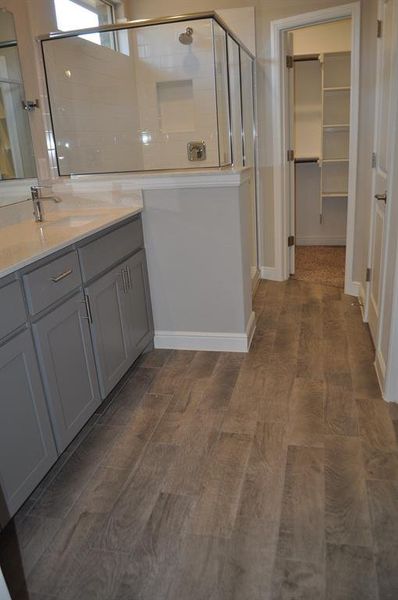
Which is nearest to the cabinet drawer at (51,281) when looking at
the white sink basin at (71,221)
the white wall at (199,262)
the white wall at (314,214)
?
the white sink basin at (71,221)

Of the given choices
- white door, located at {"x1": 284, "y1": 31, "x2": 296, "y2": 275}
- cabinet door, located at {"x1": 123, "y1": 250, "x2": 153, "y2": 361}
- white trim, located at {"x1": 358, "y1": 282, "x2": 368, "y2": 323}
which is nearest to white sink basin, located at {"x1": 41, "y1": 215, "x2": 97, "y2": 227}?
cabinet door, located at {"x1": 123, "y1": 250, "x2": 153, "y2": 361}

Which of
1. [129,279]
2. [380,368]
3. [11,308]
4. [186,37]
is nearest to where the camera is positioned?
[11,308]

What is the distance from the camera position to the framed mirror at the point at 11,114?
8.16 ft

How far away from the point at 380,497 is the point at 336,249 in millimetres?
3925

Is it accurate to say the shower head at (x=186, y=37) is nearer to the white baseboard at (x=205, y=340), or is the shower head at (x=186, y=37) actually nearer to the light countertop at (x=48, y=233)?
the light countertop at (x=48, y=233)

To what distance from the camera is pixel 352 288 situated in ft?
12.8

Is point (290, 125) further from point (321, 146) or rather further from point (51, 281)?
point (51, 281)

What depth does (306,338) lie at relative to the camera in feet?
10.4

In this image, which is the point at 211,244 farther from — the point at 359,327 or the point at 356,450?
the point at 356,450

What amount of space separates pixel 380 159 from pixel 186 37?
162cm

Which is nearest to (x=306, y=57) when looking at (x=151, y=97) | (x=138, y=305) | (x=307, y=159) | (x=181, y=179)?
(x=307, y=159)

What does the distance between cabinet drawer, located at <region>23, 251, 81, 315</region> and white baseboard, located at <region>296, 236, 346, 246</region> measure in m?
3.94

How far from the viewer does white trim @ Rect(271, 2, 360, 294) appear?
136 inches

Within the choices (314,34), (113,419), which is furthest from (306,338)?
(314,34)
